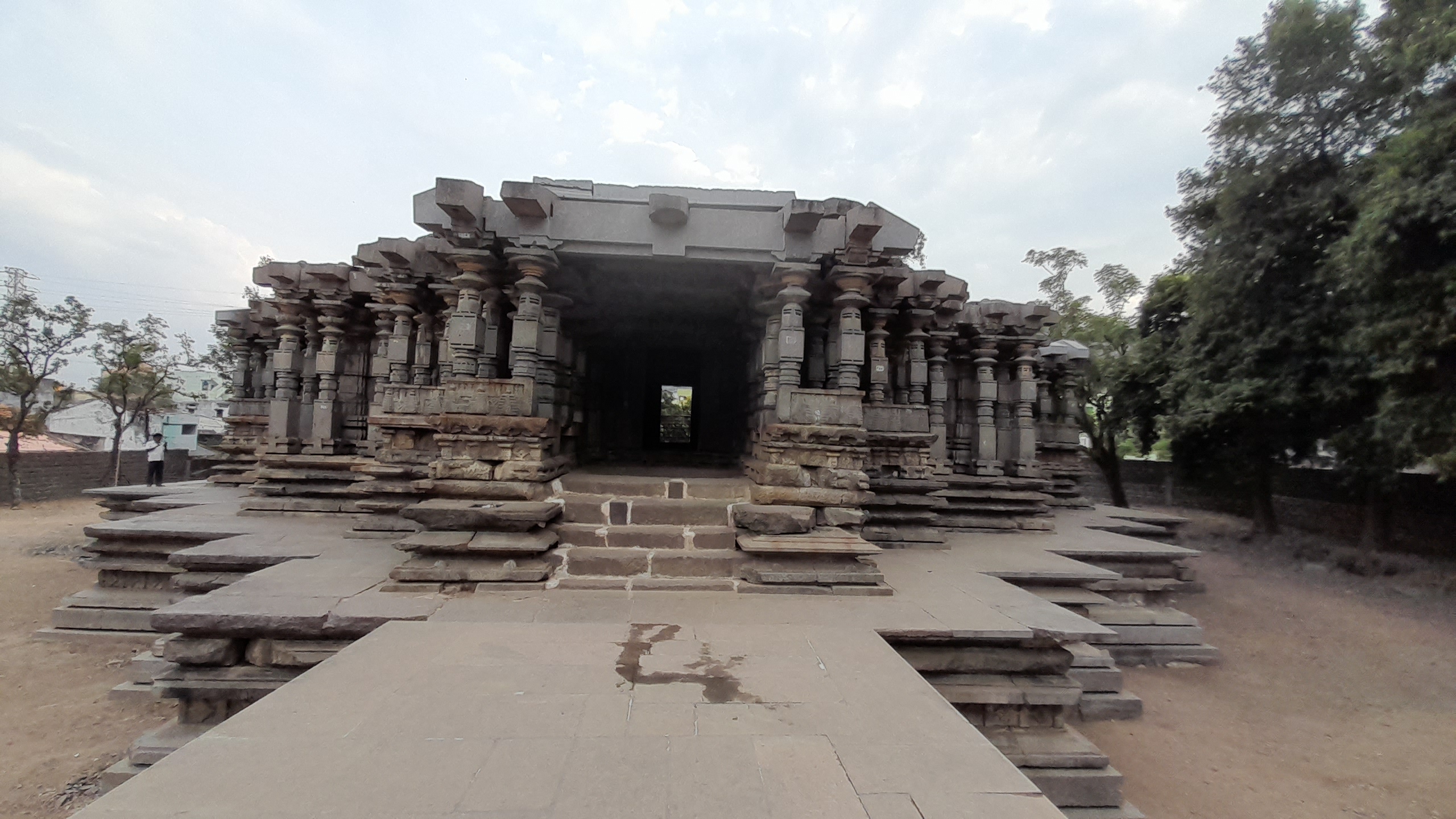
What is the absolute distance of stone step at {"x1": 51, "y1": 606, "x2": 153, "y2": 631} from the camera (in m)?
6.09

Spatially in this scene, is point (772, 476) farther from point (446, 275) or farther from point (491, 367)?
point (446, 275)

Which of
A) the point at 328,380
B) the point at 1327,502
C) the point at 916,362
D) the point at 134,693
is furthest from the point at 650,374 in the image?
the point at 1327,502

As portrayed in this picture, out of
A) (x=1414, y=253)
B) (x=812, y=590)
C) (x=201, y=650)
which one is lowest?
(x=201, y=650)

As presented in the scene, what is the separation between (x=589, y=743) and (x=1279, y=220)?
14512mm

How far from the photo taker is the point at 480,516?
4562 millimetres

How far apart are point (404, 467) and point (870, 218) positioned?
6014 mm

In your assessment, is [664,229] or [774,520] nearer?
[774,520]

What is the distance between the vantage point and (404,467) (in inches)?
270

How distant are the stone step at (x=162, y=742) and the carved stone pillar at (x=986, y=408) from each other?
9.84 metres

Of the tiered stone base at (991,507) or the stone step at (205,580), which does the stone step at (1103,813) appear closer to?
the tiered stone base at (991,507)

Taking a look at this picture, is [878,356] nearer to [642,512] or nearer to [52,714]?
[642,512]

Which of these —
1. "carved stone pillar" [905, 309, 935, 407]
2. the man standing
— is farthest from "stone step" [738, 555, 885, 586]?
the man standing

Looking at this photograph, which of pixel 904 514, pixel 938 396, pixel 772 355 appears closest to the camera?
pixel 772 355

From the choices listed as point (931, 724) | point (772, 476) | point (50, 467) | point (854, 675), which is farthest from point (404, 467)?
point (50, 467)
